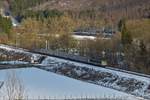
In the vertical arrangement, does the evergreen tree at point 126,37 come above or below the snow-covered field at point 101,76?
above

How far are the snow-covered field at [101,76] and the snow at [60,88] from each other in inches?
34.3

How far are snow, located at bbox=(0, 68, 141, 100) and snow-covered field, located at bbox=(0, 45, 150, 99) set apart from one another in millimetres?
871

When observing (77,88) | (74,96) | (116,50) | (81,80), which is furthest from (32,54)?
(74,96)

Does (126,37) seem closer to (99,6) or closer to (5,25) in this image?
(5,25)

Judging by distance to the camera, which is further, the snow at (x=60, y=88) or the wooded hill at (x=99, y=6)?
the wooded hill at (x=99, y=6)

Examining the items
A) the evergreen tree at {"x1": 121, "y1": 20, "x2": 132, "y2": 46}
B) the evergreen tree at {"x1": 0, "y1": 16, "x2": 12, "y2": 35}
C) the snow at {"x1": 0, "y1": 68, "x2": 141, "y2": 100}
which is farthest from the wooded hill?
the snow at {"x1": 0, "y1": 68, "x2": 141, "y2": 100}

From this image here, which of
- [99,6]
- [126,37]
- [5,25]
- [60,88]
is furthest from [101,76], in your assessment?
[99,6]

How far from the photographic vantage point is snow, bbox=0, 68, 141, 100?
24.0 metres

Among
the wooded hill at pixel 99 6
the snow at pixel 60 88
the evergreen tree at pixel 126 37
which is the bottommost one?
the snow at pixel 60 88

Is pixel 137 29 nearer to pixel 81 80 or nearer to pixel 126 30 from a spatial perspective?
pixel 126 30

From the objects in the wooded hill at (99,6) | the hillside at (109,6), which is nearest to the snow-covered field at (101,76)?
the hillside at (109,6)

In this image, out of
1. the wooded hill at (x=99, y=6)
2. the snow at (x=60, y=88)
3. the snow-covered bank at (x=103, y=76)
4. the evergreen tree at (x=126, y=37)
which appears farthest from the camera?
the wooded hill at (x=99, y=6)

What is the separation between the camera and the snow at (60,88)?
78.6 ft

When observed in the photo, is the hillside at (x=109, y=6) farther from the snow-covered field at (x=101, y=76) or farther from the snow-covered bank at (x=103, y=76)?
the snow-covered bank at (x=103, y=76)
